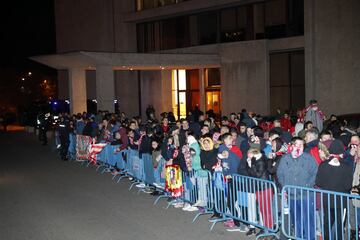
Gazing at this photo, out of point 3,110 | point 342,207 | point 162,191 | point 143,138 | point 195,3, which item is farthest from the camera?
point 3,110

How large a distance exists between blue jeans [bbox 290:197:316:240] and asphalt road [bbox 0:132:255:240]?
1570mm

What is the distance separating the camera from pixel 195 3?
35.6 meters

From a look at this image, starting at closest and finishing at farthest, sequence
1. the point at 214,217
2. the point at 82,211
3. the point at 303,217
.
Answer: the point at 303,217 < the point at 214,217 < the point at 82,211

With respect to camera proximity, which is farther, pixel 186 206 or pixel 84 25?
pixel 84 25

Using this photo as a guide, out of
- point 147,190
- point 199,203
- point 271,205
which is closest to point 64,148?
point 147,190

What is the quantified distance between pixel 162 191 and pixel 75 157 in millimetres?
8769

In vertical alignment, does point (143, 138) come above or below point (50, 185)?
above

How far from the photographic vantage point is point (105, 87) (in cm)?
2859

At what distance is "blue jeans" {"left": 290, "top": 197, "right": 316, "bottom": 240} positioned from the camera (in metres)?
8.11

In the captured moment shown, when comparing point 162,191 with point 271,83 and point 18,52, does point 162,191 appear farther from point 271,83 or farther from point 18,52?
point 18,52

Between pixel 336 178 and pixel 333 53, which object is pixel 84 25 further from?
pixel 336 178

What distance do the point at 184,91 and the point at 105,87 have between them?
13266mm

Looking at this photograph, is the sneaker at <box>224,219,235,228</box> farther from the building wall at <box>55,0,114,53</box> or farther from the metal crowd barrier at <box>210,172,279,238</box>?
the building wall at <box>55,0,114,53</box>

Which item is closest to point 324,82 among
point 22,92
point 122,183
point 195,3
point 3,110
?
point 195,3
